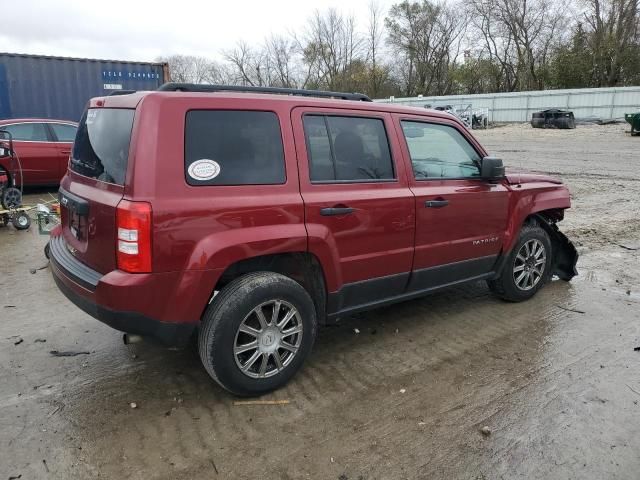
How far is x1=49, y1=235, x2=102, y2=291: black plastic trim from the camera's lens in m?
2.89

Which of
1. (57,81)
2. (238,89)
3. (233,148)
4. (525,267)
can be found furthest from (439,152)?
(57,81)

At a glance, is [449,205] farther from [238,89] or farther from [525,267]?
[238,89]

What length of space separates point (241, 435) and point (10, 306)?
120 inches

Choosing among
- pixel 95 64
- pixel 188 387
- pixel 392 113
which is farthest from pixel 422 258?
pixel 95 64

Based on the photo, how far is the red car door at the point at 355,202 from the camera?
3223 millimetres

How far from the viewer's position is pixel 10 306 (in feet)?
15.2

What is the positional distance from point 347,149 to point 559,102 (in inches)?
1652

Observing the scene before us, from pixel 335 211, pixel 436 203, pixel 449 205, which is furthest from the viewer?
pixel 449 205

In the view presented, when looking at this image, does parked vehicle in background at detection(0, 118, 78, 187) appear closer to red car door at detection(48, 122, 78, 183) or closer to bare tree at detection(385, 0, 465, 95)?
red car door at detection(48, 122, 78, 183)

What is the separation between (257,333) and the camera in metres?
3.08

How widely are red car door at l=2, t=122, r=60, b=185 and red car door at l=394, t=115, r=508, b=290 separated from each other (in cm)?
857

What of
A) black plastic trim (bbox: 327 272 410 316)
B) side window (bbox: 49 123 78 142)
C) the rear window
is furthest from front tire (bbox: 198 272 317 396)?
side window (bbox: 49 123 78 142)

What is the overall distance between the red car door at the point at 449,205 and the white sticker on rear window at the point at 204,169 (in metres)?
1.50

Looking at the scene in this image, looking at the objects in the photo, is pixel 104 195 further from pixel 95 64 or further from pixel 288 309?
pixel 95 64
